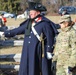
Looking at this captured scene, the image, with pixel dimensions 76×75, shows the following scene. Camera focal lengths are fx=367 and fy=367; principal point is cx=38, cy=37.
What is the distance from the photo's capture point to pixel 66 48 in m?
6.11

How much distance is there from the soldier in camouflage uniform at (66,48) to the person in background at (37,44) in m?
0.41

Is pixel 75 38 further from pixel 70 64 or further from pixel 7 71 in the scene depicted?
pixel 7 71

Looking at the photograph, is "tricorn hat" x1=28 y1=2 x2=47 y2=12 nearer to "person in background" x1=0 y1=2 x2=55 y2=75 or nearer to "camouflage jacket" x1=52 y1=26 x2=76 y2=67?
"person in background" x1=0 y1=2 x2=55 y2=75

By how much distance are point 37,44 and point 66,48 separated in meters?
0.75

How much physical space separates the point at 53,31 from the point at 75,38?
791 millimetres

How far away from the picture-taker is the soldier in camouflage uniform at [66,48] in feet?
19.6

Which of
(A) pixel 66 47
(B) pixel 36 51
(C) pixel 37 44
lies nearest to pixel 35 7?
(C) pixel 37 44

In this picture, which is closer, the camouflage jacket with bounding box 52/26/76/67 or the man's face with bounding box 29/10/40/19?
the camouflage jacket with bounding box 52/26/76/67

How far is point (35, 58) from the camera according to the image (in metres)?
6.68

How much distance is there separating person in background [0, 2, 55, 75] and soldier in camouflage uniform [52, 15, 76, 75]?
0.41m

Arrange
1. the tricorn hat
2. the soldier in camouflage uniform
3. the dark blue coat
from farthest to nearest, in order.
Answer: the dark blue coat → the tricorn hat → the soldier in camouflage uniform

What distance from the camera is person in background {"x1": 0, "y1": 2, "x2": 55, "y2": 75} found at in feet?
21.7

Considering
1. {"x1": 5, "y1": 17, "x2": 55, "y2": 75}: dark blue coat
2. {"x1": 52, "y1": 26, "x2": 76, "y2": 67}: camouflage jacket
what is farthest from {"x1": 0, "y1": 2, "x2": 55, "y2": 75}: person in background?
{"x1": 52, "y1": 26, "x2": 76, "y2": 67}: camouflage jacket

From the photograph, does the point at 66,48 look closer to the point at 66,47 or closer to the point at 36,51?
the point at 66,47
